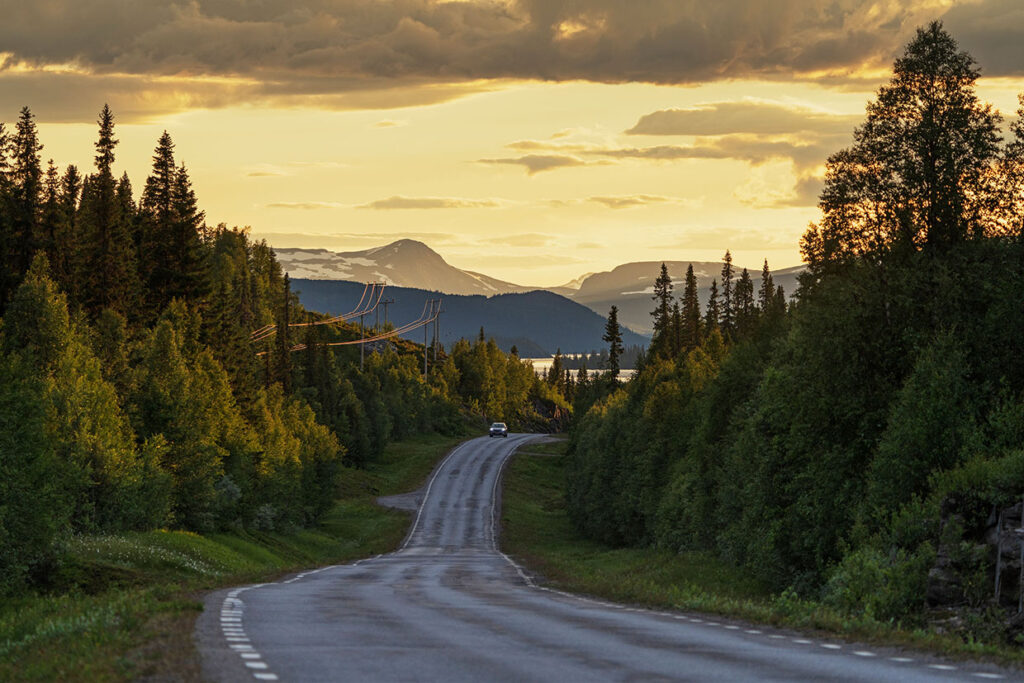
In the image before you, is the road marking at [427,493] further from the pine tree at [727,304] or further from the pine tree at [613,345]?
the pine tree at [727,304]

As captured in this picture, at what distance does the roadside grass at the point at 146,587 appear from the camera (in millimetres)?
16578

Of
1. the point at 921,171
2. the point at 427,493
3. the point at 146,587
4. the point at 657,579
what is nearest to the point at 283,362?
the point at 427,493

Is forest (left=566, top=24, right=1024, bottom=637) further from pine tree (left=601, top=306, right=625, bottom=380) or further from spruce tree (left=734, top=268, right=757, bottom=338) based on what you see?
pine tree (left=601, top=306, right=625, bottom=380)

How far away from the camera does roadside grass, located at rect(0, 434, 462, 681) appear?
16578mm

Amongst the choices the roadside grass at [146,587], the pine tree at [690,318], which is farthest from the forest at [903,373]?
the pine tree at [690,318]

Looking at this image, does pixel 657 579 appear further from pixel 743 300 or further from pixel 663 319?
pixel 743 300

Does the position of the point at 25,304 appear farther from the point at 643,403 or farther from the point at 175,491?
the point at 643,403

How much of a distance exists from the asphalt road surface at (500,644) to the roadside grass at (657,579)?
1.07 meters

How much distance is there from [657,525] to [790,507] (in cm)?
3788

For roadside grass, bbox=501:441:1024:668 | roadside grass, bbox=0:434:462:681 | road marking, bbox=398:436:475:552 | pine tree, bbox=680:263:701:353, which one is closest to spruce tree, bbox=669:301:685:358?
pine tree, bbox=680:263:701:353

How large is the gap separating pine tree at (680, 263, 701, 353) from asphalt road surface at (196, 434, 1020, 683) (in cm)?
10175

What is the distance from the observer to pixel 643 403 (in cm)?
10231

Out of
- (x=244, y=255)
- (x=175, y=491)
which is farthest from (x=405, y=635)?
(x=244, y=255)

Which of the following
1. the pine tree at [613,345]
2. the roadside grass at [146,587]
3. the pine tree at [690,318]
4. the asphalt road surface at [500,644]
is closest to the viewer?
the asphalt road surface at [500,644]
